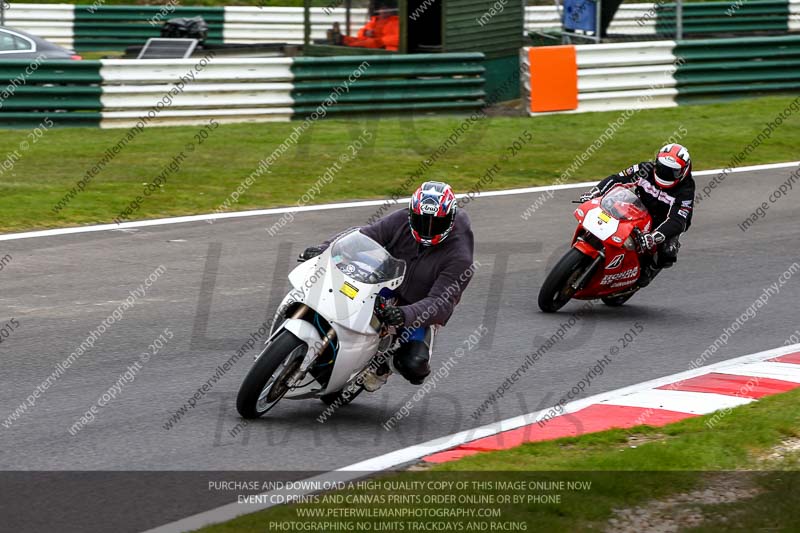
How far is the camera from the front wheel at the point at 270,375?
7.21 m

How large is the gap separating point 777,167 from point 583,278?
29.3 ft

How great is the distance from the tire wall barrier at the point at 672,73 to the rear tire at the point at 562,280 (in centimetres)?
1079

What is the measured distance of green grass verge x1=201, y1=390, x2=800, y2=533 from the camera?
5.72m

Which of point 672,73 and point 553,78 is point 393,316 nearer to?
point 553,78

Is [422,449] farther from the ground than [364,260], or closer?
closer

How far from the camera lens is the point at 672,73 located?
22.4 meters

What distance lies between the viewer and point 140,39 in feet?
102

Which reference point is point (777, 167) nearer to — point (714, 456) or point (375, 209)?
point (375, 209)

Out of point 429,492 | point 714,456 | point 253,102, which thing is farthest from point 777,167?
point 429,492

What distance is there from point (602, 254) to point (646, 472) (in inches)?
177

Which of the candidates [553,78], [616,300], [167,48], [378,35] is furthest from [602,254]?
[167,48]

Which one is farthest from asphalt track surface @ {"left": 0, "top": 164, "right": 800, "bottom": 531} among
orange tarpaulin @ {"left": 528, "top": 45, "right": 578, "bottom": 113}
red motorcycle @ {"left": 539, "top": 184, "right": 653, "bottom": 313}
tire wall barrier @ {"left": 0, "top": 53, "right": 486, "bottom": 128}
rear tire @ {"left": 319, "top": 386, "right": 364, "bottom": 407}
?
orange tarpaulin @ {"left": 528, "top": 45, "right": 578, "bottom": 113}

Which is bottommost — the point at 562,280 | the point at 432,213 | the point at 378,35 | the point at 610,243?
the point at 562,280

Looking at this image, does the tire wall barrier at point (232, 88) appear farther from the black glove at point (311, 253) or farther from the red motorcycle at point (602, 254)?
the black glove at point (311, 253)
